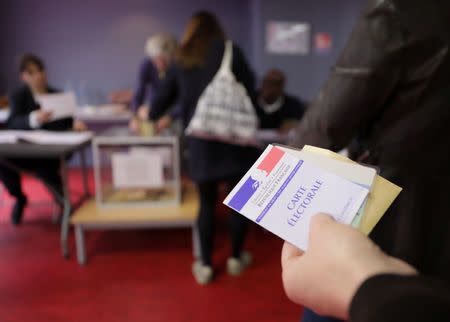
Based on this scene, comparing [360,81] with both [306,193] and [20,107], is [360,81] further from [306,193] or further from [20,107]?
[20,107]

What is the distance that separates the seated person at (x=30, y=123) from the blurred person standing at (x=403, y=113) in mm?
2096

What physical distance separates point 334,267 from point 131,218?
196cm

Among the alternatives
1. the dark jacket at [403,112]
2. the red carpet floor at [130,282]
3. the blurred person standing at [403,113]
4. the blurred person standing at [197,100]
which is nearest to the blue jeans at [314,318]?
the blurred person standing at [403,113]

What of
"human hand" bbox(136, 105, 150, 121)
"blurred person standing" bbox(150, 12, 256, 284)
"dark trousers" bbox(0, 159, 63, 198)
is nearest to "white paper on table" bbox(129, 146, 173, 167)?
"human hand" bbox(136, 105, 150, 121)

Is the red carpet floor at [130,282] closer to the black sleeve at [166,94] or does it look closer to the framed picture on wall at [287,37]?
→ the black sleeve at [166,94]

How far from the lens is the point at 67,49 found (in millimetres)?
4695

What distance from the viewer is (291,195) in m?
0.39

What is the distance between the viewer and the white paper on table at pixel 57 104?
2.30 m

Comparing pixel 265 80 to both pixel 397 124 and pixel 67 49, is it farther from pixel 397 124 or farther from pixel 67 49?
pixel 67 49

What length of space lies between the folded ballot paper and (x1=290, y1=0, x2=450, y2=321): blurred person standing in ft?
1.37

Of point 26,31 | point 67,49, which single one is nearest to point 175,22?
point 67,49

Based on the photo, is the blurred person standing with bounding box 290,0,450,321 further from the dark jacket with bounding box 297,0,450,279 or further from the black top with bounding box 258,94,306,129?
the black top with bounding box 258,94,306,129

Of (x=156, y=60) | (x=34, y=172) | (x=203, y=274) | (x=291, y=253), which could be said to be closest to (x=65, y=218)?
(x=34, y=172)

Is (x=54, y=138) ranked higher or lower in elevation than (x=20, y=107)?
lower
